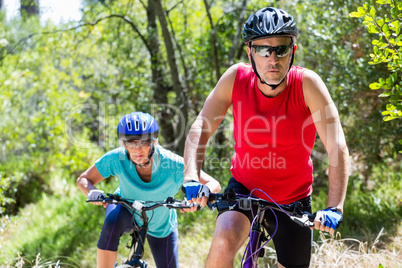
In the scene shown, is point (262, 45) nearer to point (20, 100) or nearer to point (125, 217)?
point (125, 217)

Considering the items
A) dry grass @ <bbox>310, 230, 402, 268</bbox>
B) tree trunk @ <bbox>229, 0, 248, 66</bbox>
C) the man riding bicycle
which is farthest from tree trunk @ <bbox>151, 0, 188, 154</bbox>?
the man riding bicycle

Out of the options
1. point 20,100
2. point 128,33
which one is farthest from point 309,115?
point 20,100

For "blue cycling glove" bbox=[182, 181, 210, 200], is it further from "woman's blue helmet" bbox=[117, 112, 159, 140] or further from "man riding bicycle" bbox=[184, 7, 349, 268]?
"woman's blue helmet" bbox=[117, 112, 159, 140]

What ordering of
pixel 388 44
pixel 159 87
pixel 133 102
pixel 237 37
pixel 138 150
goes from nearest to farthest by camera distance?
pixel 388 44, pixel 138 150, pixel 237 37, pixel 133 102, pixel 159 87

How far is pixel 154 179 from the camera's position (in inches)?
167

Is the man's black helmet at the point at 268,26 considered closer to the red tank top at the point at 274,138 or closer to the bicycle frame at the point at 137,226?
the red tank top at the point at 274,138

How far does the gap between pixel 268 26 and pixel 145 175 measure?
1940 millimetres

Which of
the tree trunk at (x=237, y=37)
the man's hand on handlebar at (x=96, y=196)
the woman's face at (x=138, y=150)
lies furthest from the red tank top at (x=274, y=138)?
the tree trunk at (x=237, y=37)

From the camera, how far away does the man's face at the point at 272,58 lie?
3.01 meters

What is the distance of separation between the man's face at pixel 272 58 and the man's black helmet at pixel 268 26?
0.17 ft

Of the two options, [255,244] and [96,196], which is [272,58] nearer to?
[255,244]

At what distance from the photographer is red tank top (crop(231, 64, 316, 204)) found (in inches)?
121

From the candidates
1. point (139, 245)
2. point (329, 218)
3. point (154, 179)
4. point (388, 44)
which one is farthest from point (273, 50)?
point (139, 245)

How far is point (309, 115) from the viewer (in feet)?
10.1
